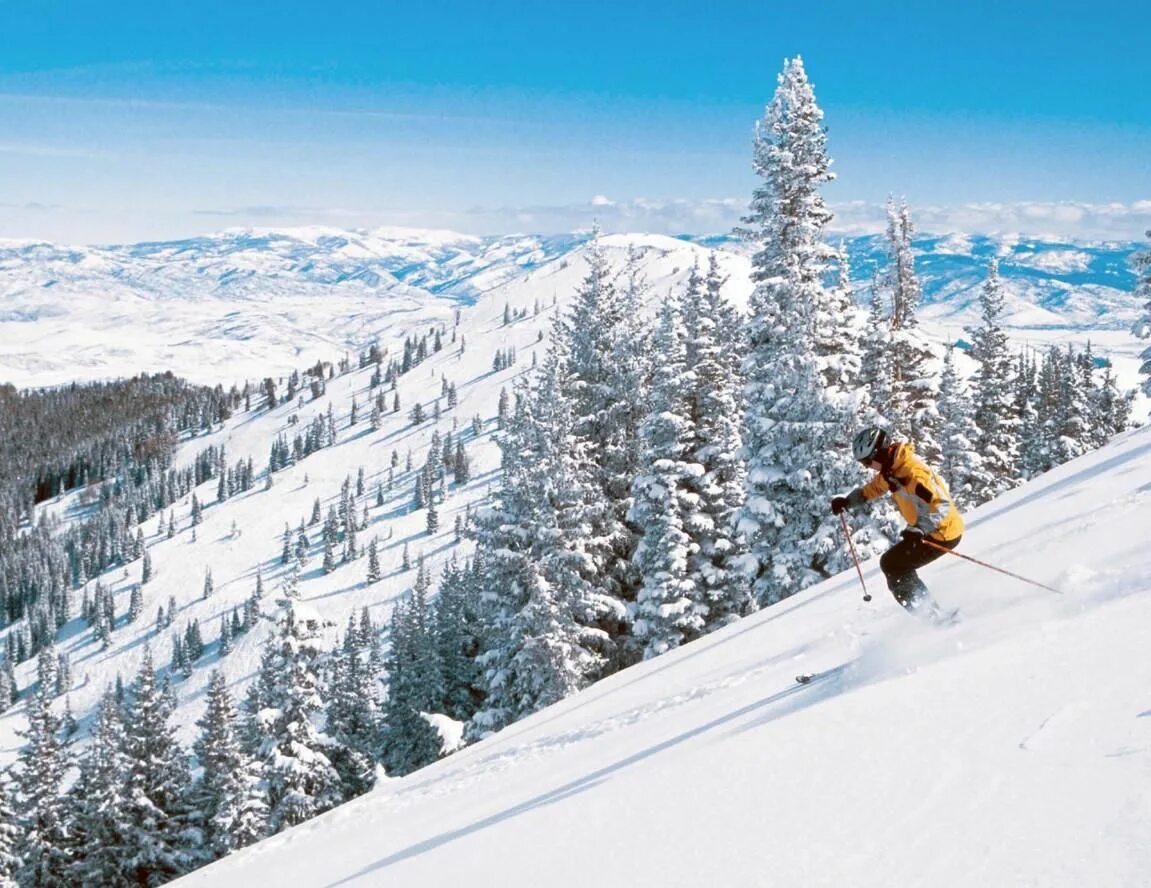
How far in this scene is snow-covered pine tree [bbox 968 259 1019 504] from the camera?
37406 millimetres

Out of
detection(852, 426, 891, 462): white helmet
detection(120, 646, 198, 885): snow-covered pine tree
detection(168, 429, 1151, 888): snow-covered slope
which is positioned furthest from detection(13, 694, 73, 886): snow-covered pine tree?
detection(852, 426, 891, 462): white helmet

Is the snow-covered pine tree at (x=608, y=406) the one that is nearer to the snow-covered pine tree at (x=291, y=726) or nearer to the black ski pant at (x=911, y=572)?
the snow-covered pine tree at (x=291, y=726)

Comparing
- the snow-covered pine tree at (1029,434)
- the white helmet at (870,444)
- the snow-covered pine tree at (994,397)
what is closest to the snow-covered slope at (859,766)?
the white helmet at (870,444)

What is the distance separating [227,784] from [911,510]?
30.9 m

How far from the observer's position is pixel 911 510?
807 cm

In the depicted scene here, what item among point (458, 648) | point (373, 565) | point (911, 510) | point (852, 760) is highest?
point (911, 510)

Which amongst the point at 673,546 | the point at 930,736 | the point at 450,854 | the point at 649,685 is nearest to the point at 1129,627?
the point at 930,736

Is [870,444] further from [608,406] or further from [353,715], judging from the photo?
[353,715]

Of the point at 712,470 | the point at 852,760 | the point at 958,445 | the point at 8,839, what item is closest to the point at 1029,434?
the point at 958,445

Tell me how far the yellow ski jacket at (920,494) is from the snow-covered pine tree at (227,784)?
26787 millimetres

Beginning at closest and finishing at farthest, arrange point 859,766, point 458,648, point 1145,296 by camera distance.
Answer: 1. point 859,766
2. point 1145,296
3. point 458,648

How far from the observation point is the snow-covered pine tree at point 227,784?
99.0 ft

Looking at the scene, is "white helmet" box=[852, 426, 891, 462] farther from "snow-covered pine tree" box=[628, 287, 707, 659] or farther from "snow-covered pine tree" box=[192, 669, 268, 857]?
"snow-covered pine tree" box=[192, 669, 268, 857]

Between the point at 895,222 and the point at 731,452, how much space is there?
1219 cm
